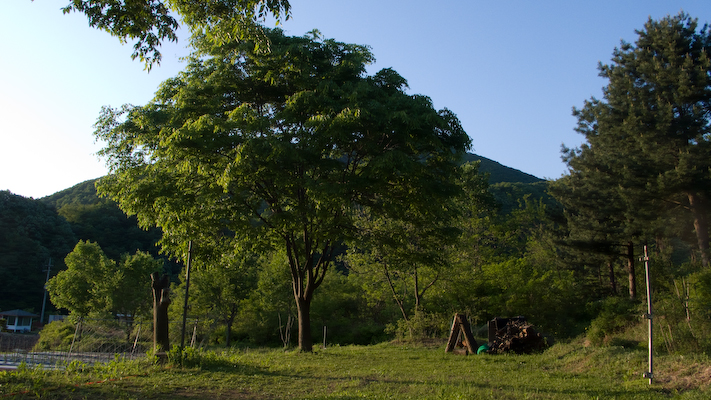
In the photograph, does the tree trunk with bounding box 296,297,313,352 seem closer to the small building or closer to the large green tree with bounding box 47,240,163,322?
the large green tree with bounding box 47,240,163,322

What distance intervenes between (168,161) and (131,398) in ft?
26.4

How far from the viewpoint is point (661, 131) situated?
18578mm

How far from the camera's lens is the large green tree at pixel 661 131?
17641mm

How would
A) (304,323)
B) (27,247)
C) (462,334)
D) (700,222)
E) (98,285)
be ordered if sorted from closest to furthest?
(304,323)
(462,334)
(700,222)
(98,285)
(27,247)

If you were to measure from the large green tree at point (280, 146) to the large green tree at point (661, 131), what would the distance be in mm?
9495

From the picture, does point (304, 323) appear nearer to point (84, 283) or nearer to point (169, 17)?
point (169, 17)

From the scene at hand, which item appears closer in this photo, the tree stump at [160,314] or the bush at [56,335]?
the tree stump at [160,314]

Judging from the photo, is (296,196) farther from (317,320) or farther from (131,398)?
(317,320)

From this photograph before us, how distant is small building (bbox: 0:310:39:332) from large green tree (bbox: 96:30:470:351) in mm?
57134

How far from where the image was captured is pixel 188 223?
12.2 metres

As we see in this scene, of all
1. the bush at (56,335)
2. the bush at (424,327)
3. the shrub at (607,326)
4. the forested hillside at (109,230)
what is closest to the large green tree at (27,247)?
the forested hillside at (109,230)

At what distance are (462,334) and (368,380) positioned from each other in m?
8.29

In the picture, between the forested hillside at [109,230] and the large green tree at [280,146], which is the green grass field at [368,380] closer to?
the large green tree at [280,146]

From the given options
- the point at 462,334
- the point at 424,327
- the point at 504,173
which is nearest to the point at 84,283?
the point at 424,327
